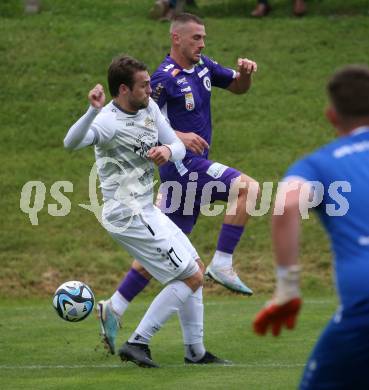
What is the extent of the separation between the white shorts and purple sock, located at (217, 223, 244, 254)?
2.75ft

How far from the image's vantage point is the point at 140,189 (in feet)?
26.7

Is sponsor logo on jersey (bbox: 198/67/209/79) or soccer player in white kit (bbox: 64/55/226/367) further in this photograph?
sponsor logo on jersey (bbox: 198/67/209/79)

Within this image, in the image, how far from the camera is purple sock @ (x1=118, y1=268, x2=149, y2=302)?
8672mm

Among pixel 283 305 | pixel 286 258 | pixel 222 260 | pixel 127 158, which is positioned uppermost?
pixel 127 158

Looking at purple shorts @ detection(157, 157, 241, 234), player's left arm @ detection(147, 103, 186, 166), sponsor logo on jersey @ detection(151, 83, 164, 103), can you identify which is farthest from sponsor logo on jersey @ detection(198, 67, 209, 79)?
player's left arm @ detection(147, 103, 186, 166)

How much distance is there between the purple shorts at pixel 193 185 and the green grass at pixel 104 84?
6.21 metres

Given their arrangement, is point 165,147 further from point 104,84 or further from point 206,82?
point 104,84

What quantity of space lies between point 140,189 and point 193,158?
3.59ft

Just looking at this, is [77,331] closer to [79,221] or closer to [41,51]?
[79,221]

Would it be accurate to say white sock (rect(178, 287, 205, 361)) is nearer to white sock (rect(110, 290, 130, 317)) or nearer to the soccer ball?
white sock (rect(110, 290, 130, 317))

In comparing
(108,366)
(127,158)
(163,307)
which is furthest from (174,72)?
(108,366)

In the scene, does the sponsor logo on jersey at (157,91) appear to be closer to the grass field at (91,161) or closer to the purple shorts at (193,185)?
the purple shorts at (193,185)

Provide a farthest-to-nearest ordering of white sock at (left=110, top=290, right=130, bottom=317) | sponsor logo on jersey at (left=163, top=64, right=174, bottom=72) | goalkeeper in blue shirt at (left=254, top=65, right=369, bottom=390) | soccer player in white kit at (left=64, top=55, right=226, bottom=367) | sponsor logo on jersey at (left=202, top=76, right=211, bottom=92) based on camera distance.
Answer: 1. sponsor logo on jersey at (left=202, top=76, right=211, bottom=92)
2. sponsor logo on jersey at (left=163, top=64, right=174, bottom=72)
3. white sock at (left=110, top=290, right=130, bottom=317)
4. soccer player in white kit at (left=64, top=55, right=226, bottom=367)
5. goalkeeper in blue shirt at (left=254, top=65, right=369, bottom=390)

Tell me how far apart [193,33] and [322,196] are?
4980mm
